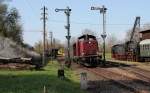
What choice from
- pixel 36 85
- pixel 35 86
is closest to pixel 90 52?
pixel 36 85

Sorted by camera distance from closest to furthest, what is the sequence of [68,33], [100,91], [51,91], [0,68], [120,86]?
[51,91], [100,91], [120,86], [0,68], [68,33]

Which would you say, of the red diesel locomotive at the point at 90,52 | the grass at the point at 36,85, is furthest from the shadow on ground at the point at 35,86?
the red diesel locomotive at the point at 90,52

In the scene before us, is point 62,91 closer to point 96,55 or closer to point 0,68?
point 0,68

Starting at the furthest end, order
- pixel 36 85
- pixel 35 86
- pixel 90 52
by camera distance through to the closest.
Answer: pixel 90 52 → pixel 36 85 → pixel 35 86

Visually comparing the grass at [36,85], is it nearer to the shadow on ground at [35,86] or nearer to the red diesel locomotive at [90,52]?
the shadow on ground at [35,86]

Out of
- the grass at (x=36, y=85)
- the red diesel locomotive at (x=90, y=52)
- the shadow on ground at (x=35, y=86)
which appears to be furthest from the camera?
the red diesel locomotive at (x=90, y=52)

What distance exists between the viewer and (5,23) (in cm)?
9356

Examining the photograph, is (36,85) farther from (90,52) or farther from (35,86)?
(90,52)

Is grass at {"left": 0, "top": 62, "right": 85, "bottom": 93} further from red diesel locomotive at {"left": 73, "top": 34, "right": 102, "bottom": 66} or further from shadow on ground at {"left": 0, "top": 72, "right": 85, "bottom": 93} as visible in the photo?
red diesel locomotive at {"left": 73, "top": 34, "right": 102, "bottom": 66}

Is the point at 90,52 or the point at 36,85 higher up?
the point at 90,52

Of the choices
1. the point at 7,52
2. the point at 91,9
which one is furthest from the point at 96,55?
the point at 91,9

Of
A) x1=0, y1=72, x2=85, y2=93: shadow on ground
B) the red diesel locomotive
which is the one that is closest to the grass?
x1=0, y1=72, x2=85, y2=93: shadow on ground

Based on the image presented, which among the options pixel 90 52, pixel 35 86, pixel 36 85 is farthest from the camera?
pixel 90 52

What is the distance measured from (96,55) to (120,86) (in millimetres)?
25673
